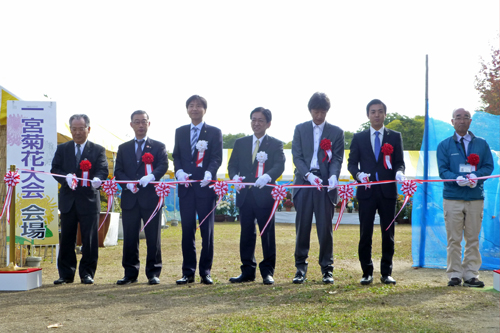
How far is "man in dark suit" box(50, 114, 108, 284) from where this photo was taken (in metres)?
5.76

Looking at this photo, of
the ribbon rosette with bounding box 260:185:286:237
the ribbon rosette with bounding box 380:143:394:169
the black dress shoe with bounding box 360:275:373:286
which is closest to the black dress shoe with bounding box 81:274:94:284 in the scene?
the ribbon rosette with bounding box 260:185:286:237

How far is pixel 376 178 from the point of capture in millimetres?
5465

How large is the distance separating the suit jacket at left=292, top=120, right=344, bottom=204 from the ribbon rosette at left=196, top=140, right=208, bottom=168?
3.43ft

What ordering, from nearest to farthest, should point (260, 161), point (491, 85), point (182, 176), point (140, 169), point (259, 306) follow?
point (259, 306), point (182, 176), point (260, 161), point (140, 169), point (491, 85)

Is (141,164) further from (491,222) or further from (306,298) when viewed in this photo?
(491,222)

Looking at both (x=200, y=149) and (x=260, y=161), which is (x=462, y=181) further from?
(x=200, y=149)

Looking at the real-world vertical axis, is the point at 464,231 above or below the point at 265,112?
below

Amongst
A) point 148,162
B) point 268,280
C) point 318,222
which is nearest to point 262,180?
point 318,222

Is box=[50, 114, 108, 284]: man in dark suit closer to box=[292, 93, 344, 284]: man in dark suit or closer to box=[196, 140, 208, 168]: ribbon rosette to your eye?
box=[196, 140, 208, 168]: ribbon rosette

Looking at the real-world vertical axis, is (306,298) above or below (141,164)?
below

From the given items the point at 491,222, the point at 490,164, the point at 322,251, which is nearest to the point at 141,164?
the point at 322,251

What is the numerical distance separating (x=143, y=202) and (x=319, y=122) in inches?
88.5

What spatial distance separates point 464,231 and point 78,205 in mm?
4527

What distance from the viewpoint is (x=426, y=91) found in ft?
24.2
